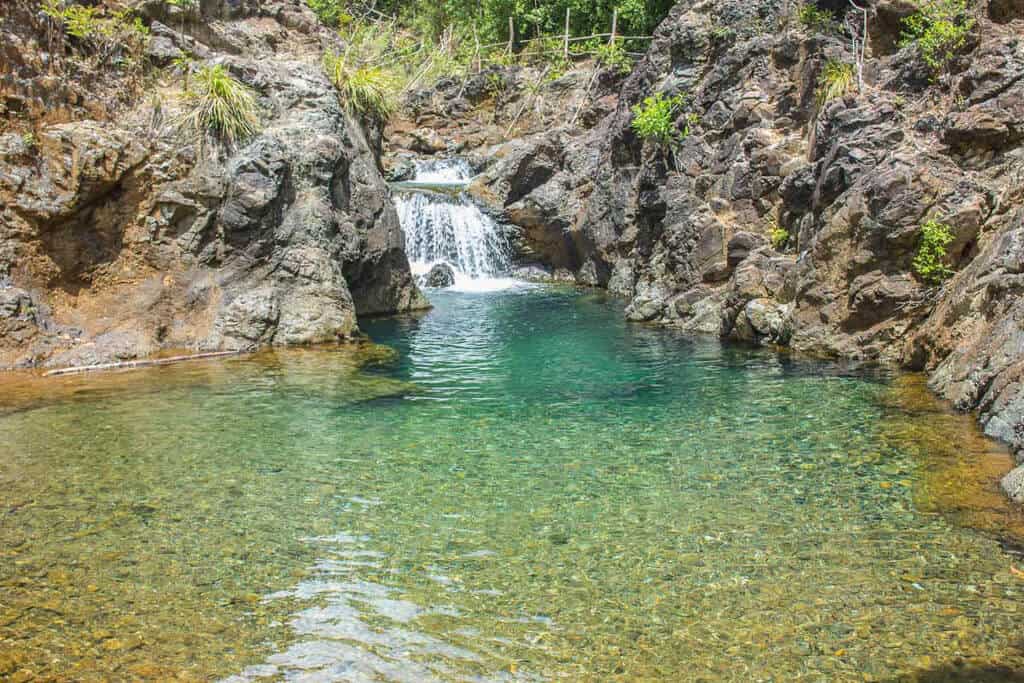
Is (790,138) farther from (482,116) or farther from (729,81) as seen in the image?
(482,116)

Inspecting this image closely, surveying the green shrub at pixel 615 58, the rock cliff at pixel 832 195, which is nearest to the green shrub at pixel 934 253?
the rock cliff at pixel 832 195

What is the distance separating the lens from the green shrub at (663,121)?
16.3 m

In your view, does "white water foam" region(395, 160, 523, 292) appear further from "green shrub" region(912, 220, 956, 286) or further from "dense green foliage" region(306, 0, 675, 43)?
"green shrub" region(912, 220, 956, 286)

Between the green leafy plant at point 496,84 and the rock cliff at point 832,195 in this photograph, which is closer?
the rock cliff at point 832,195

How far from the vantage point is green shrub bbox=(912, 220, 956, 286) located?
32.7 ft

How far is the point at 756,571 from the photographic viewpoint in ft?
14.8

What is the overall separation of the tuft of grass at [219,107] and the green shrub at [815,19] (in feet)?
34.4

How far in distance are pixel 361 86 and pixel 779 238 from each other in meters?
8.72

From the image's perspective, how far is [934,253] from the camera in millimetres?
10094

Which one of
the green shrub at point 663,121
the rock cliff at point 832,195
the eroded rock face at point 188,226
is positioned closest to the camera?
the rock cliff at point 832,195

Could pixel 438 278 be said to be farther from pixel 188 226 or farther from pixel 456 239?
pixel 188 226

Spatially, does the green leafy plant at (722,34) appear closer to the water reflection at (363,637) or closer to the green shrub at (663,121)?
the green shrub at (663,121)

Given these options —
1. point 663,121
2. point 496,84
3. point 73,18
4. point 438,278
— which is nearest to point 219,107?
Result: point 73,18

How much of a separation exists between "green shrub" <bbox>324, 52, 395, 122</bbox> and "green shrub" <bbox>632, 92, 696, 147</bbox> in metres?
5.53
